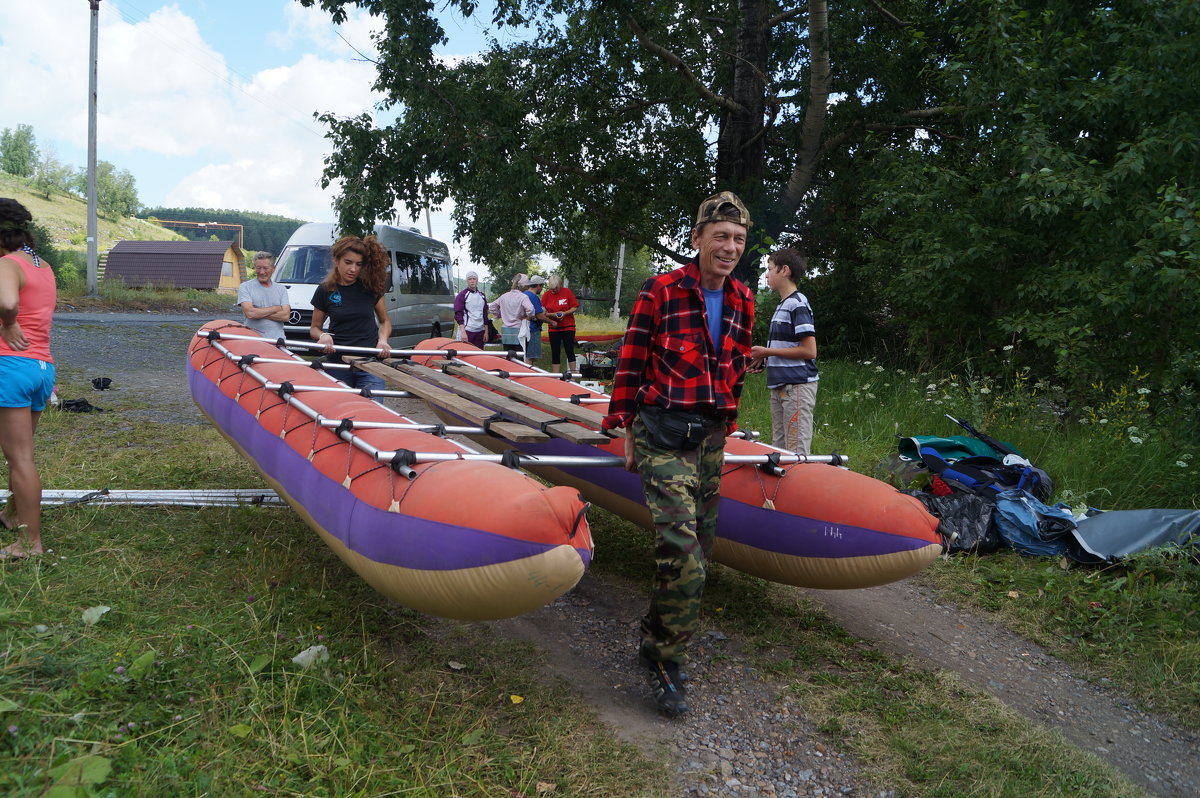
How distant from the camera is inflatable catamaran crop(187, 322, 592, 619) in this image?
296 cm

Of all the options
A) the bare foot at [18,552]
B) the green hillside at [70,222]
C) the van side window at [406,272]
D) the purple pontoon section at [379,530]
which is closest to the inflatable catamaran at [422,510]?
the purple pontoon section at [379,530]

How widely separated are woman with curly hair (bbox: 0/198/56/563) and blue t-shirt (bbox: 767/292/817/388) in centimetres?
428

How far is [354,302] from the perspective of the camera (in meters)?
5.94

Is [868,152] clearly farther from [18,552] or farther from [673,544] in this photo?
[18,552]

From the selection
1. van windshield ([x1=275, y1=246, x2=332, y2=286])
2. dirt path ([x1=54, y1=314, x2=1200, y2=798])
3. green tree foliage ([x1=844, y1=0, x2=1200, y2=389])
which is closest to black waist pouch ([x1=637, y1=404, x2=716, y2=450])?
dirt path ([x1=54, y1=314, x2=1200, y2=798])

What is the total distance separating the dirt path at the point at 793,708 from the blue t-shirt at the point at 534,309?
7.78 meters

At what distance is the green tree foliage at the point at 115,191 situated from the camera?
3478 inches

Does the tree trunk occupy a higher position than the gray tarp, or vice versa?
the tree trunk

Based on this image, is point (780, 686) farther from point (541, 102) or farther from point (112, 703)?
point (541, 102)

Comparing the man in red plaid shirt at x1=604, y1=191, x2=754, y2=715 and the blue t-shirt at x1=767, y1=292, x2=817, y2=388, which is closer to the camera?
the man in red plaid shirt at x1=604, y1=191, x2=754, y2=715

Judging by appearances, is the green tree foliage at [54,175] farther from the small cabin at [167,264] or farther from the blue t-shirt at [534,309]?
the blue t-shirt at [534,309]

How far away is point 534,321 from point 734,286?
9.13 meters

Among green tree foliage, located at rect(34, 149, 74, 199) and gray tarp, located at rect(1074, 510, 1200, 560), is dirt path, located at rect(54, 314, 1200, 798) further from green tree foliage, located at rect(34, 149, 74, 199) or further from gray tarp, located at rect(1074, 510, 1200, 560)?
green tree foliage, located at rect(34, 149, 74, 199)

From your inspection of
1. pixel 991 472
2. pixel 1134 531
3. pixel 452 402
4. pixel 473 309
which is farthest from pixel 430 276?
pixel 1134 531
